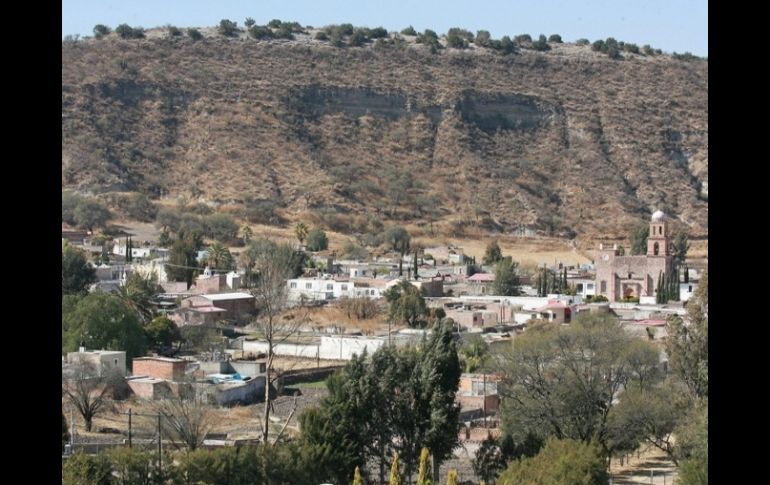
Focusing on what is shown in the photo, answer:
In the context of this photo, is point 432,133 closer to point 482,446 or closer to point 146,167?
point 146,167

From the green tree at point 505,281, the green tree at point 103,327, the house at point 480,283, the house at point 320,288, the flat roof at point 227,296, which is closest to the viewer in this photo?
the green tree at point 103,327

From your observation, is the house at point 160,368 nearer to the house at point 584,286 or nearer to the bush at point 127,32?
the house at point 584,286

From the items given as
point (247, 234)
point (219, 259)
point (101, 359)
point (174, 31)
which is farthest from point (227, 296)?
point (174, 31)

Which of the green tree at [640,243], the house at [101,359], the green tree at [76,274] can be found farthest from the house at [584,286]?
the house at [101,359]

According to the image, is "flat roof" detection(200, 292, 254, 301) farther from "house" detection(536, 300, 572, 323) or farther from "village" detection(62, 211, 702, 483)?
"house" detection(536, 300, 572, 323)

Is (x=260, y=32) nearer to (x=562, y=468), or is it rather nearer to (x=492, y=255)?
(x=492, y=255)
